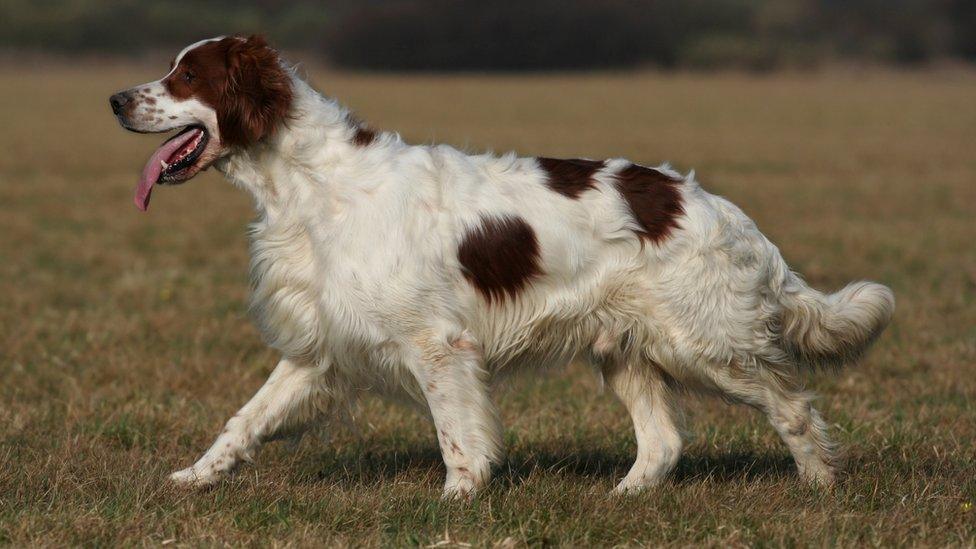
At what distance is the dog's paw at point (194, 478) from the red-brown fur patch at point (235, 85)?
1216mm

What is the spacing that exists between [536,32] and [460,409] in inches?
A: 2635

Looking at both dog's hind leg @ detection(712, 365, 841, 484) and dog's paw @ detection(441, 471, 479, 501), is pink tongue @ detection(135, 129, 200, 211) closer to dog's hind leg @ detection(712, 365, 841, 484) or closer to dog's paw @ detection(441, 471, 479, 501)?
dog's paw @ detection(441, 471, 479, 501)

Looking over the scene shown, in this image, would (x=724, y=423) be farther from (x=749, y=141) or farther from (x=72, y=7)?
(x=72, y=7)

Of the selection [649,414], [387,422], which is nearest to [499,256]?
[649,414]

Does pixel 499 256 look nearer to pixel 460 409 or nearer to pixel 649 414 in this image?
pixel 460 409

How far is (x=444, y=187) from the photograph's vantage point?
4.83 m

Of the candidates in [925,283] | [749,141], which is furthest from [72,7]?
[925,283]

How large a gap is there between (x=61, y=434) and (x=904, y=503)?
3501 millimetres

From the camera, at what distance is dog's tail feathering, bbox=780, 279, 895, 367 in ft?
16.9

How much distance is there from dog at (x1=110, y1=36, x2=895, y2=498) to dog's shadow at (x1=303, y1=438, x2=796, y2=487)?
0.30m

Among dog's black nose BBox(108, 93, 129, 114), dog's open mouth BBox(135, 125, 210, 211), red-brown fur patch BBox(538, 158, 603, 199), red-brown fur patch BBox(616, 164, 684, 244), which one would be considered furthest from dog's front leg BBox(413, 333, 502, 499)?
dog's black nose BBox(108, 93, 129, 114)

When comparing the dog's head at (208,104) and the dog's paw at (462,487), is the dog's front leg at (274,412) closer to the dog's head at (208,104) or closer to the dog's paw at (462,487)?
the dog's paw at (462,487)

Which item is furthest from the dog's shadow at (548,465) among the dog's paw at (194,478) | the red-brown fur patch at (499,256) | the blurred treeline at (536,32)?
the blurred treeline at (536,32)

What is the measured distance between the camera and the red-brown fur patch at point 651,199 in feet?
16.0
